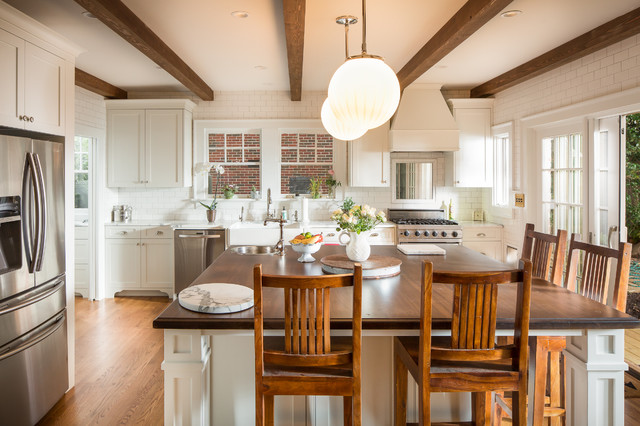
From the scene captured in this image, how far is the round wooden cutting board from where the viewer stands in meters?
2.53

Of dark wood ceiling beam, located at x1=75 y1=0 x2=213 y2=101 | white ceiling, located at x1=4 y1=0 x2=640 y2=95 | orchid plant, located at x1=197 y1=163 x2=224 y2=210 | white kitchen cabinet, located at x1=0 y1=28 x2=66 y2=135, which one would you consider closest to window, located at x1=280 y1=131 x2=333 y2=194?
orchid plant, located at x1=197 y1=163 x2=224 y2=210

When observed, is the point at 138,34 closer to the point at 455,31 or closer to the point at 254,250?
the point at 254,250

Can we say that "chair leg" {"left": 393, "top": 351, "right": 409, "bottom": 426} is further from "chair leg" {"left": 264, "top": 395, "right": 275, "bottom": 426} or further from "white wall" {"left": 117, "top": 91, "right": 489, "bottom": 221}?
"white wall" {"left": 117, "top": 91, "right": 489, "bottom": 221}

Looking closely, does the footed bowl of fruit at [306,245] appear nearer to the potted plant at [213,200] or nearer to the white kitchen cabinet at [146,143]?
the potted plant at [213,200]

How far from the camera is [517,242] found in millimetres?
5043

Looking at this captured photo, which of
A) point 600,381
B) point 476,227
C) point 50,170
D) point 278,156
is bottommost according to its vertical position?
point 600,381

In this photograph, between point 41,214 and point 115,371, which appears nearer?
point 41,214

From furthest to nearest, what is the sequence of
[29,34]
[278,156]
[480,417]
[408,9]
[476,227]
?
[278,156] → [476,227] → [408,9] → [29,34] → [480,417]

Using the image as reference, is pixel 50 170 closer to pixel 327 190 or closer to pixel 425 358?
pixel 425 358

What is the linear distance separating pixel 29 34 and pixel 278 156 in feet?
11.3

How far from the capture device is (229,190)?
19.0 ft

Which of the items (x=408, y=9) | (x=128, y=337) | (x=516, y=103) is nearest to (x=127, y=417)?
(x=128, y=337)

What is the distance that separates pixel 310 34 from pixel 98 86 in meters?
2.92

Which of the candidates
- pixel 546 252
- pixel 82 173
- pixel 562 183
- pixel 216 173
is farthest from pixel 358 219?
pixel 82 173
